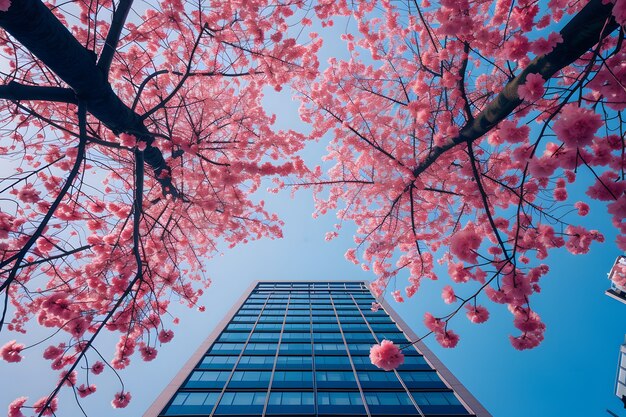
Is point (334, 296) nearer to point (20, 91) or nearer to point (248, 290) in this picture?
point (248, 290)

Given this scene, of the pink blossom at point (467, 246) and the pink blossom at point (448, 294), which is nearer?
the pink blossom at point (467, 246)

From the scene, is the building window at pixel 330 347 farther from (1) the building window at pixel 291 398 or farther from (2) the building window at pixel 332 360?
(1) the building window at pixel 291 398

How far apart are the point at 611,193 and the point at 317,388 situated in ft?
64.3

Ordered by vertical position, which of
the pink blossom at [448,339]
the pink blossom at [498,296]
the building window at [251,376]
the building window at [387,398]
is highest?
the building window at [251,376]

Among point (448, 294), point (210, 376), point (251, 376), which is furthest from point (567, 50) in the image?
point (210, 376)

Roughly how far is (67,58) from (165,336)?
4260mm

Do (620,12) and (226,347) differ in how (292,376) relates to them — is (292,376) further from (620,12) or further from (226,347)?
(620,12)

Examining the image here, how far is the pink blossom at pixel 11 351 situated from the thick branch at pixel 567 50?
690 centimetres

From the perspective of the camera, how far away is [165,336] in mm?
4703

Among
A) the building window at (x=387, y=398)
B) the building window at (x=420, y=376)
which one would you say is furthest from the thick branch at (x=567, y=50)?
the building window at (x=420, y=376)

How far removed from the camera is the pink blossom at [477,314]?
3801mm

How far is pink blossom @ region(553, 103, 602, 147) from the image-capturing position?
2.21m

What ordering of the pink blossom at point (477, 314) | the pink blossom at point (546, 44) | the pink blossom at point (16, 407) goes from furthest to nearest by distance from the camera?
the pink blossom at point (477, 314) < the pink blossom at point (16, 407) < the pink blossom at point (546, 44)

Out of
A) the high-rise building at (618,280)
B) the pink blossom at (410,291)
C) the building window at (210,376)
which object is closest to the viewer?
the pink blossom at (410,291)
